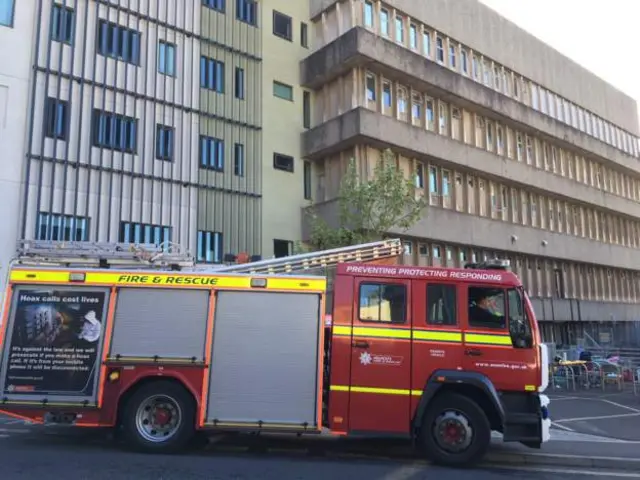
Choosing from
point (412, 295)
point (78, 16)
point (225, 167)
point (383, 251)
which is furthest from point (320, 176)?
point (412, 295)

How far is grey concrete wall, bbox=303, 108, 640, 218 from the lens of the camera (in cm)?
2253

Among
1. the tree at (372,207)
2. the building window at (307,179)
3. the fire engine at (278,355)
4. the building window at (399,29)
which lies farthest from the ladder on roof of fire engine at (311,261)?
the building window at (399,29)

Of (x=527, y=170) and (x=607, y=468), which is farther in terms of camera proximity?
(x=527, y=170)

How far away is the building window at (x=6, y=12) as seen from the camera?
1748 centimetres

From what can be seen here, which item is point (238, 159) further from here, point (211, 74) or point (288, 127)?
point (211, 74)

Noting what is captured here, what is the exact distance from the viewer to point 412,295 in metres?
8.21

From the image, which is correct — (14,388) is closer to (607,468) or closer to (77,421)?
(77,421)

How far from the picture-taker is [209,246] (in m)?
21.4

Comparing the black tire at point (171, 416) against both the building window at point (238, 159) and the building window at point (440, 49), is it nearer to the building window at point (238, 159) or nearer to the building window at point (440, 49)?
the building window at point (238, 159)

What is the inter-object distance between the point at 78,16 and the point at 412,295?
16.6m

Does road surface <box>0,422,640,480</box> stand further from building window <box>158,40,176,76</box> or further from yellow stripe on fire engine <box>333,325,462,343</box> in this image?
building window <box>158,40,176,76</box>

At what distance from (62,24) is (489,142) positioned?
20480mm

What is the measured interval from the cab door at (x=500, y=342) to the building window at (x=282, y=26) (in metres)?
19.8

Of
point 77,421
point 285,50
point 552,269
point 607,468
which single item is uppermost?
point 285,50
